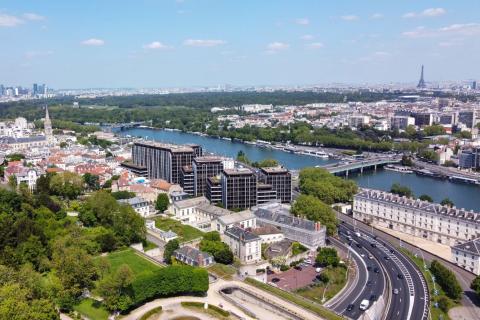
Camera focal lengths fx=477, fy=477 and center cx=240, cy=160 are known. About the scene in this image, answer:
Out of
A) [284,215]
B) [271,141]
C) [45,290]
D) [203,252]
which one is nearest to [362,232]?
[284,215]

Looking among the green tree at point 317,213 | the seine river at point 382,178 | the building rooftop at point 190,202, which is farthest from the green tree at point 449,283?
the seine river at point 382,178

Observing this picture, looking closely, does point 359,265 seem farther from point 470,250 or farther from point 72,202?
point 72,202

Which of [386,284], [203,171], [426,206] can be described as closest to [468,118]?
[426,206]

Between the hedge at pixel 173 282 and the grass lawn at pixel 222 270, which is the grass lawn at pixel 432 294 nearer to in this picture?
the grass lawn at pixel 222 270

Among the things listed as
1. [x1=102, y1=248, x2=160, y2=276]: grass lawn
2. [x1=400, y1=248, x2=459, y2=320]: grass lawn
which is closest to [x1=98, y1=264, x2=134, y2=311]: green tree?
[x1=102, y1=248, x2=160, y2=276]: grass lawn

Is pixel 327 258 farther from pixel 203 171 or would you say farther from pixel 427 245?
pixel 203 171

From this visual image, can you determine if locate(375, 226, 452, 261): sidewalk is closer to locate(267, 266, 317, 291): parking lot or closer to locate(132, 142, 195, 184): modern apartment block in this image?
locate(267, 266, 317, 291): parking lot
